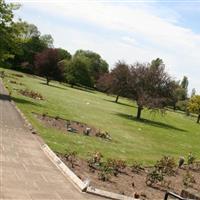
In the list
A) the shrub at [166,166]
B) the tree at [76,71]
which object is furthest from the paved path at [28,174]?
the tree at [76,71]

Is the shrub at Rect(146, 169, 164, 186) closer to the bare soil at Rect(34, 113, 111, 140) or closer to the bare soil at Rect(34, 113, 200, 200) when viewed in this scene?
the bare soil at Rect(34, 113, 200, 200)

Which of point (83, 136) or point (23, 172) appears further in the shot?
point (83, 136)

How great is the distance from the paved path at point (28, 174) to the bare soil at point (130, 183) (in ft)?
Result: 3.41

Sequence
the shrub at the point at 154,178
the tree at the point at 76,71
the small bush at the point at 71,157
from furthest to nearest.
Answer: the tree at the point at 76,71 → the small bush at the point at 71,157 → the shrub at the point at 154,178

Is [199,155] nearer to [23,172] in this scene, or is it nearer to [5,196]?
[23,172]

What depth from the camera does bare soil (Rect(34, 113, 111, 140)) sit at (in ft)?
76.6

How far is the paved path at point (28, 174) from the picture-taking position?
10.4 m

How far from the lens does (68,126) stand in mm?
24484

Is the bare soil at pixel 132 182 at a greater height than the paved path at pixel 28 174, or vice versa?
the paved path at pixel 28 174

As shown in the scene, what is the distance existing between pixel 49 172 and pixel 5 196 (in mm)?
2997

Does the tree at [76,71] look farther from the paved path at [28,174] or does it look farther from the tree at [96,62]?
the paved path at [28,174]

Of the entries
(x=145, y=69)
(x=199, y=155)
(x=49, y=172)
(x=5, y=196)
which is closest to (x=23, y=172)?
(x=49, y=172)

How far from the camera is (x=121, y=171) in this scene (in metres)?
15.8

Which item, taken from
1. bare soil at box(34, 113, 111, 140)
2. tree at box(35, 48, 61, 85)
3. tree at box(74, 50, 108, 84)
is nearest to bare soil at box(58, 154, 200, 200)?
bare soil at box(34, 113, 111, 140)
